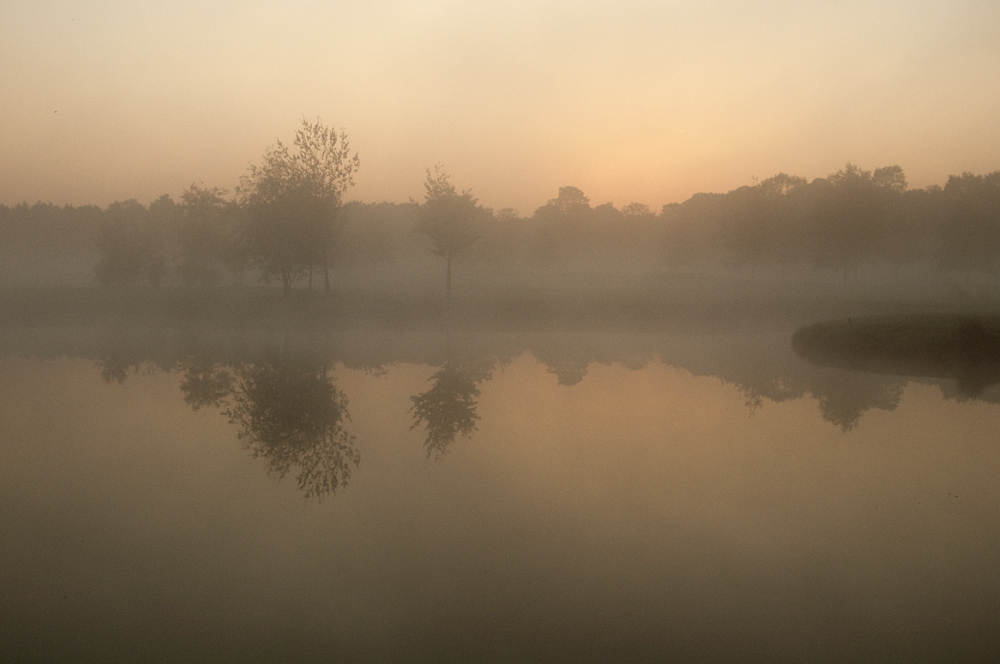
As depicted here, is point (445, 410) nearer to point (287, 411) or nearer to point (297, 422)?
point (297, 422)

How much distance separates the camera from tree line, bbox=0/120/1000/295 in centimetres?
5894

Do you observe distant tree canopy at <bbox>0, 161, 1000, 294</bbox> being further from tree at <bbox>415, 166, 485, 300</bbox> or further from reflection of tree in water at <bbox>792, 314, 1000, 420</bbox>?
reflection of tree in water at <bbox>792, 314, 1000, 420</bbox>

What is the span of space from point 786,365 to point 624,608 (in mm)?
23992

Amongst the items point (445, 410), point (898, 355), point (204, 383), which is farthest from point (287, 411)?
point (898, 355)

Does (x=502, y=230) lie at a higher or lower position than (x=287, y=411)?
higher

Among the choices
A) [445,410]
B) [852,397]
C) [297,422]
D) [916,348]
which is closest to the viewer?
[297,422]

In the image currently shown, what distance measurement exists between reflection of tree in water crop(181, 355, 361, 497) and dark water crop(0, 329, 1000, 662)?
0.12 m

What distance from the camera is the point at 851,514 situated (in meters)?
10.9

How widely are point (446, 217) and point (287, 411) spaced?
44497 millimetres

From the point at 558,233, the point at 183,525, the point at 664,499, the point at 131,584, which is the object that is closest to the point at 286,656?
the point at 131,584

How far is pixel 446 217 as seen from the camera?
61.5 meters

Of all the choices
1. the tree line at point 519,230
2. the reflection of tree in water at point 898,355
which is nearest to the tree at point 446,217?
the tree line at point 519,230

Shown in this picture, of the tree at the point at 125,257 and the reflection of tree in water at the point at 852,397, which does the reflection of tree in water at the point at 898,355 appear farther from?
the tree at the point at 125,257

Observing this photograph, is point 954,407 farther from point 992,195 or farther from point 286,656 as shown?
point 992,195
